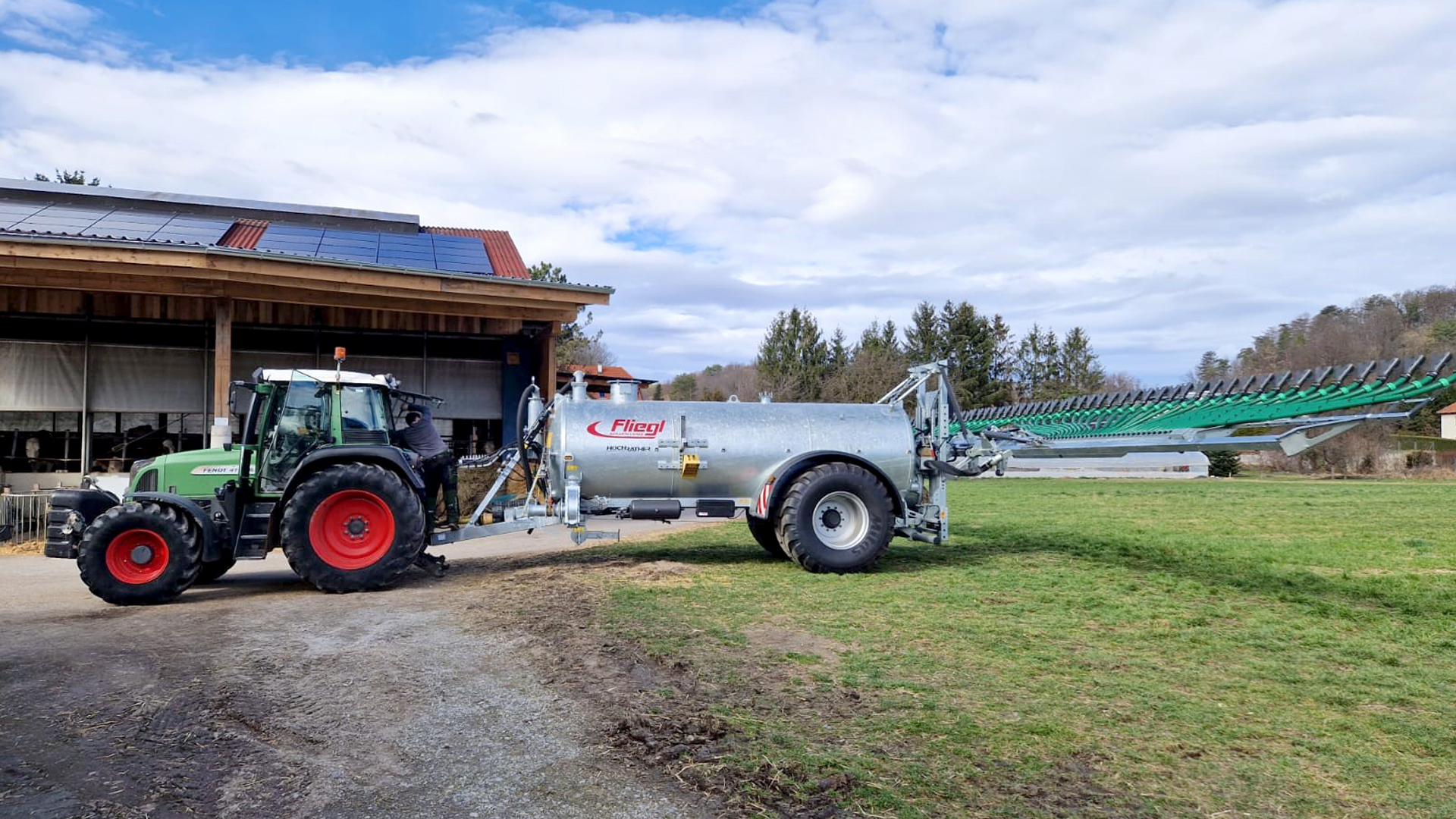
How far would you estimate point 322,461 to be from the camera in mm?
9086

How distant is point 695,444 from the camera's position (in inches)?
394

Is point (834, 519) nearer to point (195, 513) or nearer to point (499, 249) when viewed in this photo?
point (195, 513)

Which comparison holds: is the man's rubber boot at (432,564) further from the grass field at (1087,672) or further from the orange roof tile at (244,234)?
the orange roof tile at (244,234)

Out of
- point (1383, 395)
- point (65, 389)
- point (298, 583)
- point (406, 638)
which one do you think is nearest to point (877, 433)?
point (1383, 395)

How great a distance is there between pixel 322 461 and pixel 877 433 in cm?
569

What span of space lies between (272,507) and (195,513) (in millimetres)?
716

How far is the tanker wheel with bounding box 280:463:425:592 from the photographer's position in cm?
874

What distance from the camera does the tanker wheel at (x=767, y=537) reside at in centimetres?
1097

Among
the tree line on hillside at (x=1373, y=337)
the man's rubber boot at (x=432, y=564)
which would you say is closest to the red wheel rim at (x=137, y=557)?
the man's rubber boot at (x=432, y=564)

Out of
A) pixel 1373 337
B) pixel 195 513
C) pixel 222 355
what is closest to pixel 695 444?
pixel 195 513

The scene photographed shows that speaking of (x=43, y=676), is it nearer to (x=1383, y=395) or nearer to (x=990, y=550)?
(x=990, y=550)

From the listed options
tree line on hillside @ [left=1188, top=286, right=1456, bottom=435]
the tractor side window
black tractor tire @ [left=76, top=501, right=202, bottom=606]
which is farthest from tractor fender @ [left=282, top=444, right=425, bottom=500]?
tree line on hillside @ [left=1188, top=286, right=1456, bottom=435]

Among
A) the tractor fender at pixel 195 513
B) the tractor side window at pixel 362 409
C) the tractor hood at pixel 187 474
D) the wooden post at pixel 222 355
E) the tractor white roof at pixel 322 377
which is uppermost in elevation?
the wooden post at pixel 222 355

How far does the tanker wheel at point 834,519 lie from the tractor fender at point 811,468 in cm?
8
